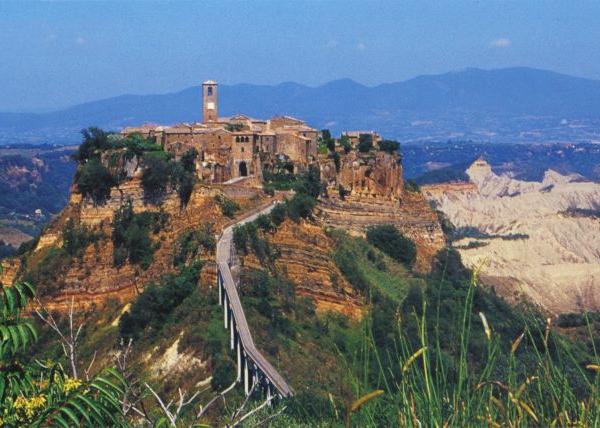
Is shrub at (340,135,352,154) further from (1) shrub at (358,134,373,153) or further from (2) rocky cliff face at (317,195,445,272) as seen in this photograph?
(2) rocky cliff face at (317,195,445,272)

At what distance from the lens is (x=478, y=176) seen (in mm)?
140875

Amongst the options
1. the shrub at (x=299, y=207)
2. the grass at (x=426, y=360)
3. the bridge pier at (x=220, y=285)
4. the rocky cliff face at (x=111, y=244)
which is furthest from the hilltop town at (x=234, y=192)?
the grass at (x=426, y=360)

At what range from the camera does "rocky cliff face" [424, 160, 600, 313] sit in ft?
180

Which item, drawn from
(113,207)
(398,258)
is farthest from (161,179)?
(398,258)

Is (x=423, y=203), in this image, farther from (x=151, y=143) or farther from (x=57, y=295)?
(x=57, y=295)

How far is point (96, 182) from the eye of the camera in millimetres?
31906

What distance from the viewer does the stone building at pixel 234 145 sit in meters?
35.5

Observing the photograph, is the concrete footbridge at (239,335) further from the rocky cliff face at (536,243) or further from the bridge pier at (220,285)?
the rocky cliff face at (536,243)

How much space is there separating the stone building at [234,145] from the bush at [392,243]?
3.45 m

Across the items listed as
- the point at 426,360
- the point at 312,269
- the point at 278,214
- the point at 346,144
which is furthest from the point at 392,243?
the point at 426,360

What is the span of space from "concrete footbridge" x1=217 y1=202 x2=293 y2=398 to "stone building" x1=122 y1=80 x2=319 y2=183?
17.5 ft

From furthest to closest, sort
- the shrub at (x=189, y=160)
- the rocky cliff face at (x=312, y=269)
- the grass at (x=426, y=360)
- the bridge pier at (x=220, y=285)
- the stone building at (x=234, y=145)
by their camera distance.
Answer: the stone building at (x=234, y=145) < the shrub at (x=189, y=160) < the rocky cliff face at (x=312, y=269) < the bridge pier at (x=220, y=285) < the grass at (x=426, y=360)

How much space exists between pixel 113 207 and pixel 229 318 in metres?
7.49

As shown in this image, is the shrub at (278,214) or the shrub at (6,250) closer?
the shrub at (278,214)
